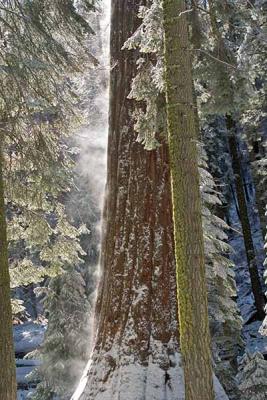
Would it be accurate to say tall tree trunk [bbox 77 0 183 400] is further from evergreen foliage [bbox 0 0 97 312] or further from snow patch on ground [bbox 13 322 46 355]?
snow patch on ground [bbox 13 322 46 355]

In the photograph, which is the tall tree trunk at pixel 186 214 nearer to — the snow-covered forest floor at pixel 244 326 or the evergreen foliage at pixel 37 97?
the evergreen foliage at pixel 37 97

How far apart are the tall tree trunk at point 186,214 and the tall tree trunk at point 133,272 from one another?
3.08 ft

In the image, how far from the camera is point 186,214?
4.93 metres

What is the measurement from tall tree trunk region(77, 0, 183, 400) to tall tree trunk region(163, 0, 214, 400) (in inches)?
36.9

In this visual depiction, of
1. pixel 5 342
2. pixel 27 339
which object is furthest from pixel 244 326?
pixel 5 342

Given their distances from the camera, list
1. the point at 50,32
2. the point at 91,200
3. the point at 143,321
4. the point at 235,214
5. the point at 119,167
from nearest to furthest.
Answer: the point at 143,321
the point at 119,167
the point at 50,32
the point at 91,200
the point at 235,214

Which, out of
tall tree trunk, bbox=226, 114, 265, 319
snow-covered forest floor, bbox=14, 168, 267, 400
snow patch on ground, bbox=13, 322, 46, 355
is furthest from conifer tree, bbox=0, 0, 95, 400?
snow patch on ground, bbox=13, 322, 46, 355

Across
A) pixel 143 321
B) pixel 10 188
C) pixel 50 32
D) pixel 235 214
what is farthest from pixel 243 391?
pixel 235 214

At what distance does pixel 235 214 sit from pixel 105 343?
25.4m

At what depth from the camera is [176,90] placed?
16.7ft

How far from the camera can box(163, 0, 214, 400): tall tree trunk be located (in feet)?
15.5

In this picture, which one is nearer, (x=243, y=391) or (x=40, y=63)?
(x=40, y=63)

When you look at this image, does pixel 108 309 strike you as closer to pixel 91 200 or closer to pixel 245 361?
pixel 245 361

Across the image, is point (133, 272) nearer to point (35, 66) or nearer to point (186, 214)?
point (186, 214)
